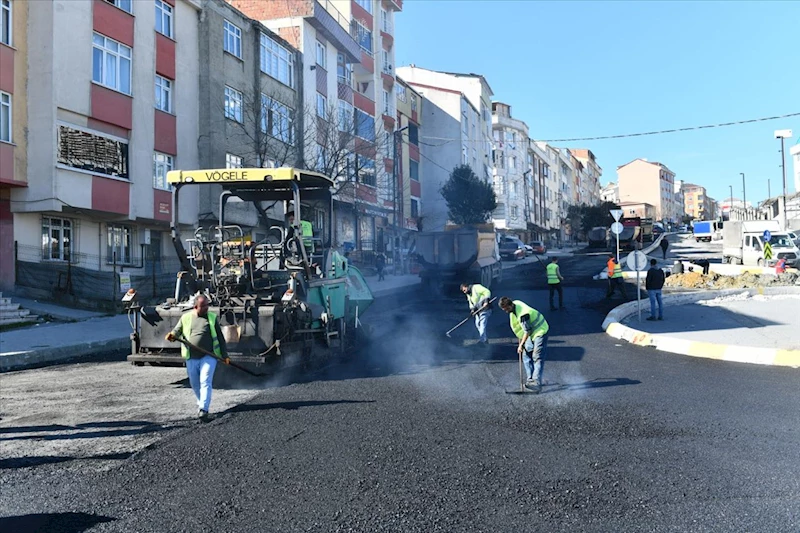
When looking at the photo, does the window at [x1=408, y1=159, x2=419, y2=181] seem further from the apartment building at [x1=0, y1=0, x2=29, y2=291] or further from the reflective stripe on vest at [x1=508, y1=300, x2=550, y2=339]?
the reflective stripe on vest at [x1=508, y1=300, x2=550, y2=339]

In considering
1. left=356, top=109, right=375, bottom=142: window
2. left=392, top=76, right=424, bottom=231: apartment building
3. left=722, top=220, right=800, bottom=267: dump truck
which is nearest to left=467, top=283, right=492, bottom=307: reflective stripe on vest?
left=722, top=220, right=800, bottom=267: dump truck

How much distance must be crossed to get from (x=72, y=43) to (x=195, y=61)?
245 inches

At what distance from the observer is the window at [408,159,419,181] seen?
47438 mm

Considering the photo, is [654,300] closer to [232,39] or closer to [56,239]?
[56,239]

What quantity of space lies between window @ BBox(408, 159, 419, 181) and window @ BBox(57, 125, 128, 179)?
28272 millimetres

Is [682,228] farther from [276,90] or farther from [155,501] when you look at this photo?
[155,501]

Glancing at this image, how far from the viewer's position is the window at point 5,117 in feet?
56.5

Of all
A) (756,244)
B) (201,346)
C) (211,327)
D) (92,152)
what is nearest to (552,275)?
(211,327)

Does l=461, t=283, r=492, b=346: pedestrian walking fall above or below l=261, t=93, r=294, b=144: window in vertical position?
below

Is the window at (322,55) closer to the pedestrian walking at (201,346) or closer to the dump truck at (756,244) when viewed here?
the dump truck at (756,244)

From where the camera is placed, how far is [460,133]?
52.6m

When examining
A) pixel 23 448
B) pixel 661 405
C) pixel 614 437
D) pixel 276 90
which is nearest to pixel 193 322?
pixel 23 448

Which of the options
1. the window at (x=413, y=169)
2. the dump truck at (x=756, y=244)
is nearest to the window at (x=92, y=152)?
the dump truck at (x=756, y=244)

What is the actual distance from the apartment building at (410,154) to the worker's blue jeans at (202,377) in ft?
118
